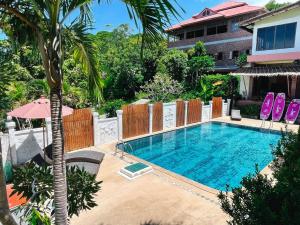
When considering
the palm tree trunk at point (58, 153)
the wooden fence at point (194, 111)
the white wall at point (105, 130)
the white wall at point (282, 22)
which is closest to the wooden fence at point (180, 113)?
the wooden fence at point (194, 111)

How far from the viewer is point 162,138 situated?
16.3 metres

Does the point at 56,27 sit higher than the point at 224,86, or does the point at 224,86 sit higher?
the point at 56,27

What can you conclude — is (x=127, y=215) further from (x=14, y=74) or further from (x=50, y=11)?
(x=50, y=11)

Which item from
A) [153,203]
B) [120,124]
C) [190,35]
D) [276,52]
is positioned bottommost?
[153,203]

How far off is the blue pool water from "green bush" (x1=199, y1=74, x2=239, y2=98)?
694 cm

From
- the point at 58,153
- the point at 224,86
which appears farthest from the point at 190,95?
the point at 58,153

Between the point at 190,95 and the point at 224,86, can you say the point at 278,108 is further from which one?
the point at 190,95

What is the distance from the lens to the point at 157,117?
55.3 feet

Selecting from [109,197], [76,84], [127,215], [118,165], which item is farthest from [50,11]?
[76,84]

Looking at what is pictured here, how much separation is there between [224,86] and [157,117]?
12488mm

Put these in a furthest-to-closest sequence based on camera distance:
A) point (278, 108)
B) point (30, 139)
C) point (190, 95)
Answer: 1. point (190, 95)
2. point (278, 108)
3. point (30, 139)

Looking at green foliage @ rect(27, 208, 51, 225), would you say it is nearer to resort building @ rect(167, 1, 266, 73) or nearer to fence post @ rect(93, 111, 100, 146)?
fence post @ rect(93, 111, 100, 146)

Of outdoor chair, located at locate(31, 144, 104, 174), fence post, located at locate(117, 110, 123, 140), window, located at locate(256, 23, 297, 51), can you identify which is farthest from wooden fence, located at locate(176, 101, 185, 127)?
window, located at locate(256, 23, 297, 51)

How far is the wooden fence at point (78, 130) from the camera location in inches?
471
